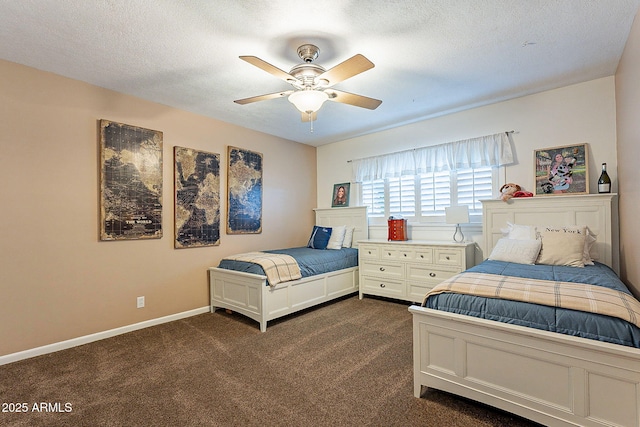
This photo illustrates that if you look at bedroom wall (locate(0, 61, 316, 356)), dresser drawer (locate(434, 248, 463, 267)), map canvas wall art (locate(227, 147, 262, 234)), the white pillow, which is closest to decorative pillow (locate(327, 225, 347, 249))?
map canvas wall art (locate(227, 147, 262, 234))

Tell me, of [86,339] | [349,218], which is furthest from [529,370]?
[86,339]

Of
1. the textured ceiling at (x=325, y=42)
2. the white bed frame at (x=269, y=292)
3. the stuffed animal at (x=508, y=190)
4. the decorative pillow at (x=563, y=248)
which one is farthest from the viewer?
the stuffed animal at (x=508, y=190)

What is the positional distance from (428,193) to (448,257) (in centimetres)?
109

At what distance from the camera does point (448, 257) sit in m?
3.65

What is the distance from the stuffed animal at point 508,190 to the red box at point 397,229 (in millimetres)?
1306

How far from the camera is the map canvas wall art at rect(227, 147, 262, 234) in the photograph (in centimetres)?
427

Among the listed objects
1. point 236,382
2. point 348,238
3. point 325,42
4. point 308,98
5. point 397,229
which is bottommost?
A: point 236,382

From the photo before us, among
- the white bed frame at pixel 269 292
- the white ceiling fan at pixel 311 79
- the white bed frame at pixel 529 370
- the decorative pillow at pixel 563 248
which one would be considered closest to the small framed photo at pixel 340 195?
the white bed frame at pixel 269 292

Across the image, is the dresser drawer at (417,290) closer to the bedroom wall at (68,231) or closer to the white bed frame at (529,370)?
the white bed frame at (529,370)

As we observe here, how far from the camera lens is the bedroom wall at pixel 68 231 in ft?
8.51

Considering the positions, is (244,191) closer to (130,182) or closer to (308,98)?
(130,182)

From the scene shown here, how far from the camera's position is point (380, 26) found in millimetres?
2193

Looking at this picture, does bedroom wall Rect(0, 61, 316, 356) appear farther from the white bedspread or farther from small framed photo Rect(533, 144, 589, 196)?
small framed photo Rect(533, 144, 589, 196)

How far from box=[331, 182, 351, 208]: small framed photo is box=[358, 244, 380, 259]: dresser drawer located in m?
1.09
